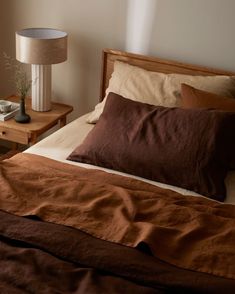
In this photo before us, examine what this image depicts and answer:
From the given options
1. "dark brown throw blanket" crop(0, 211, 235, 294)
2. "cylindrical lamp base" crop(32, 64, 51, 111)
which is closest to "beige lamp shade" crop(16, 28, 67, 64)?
"cylindrical lamp base" crop(32, 64, 51, 111)

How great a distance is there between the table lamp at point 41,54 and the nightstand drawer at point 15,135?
0.26 m

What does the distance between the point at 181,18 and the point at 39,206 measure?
1431 millimetres

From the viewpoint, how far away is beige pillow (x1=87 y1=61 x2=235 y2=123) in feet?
7.46

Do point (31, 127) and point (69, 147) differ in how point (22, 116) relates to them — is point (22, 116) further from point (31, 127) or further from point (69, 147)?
point (69, 147)

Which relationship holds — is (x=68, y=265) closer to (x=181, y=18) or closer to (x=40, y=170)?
(x=40, y=170)

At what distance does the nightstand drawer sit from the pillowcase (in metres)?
0.50

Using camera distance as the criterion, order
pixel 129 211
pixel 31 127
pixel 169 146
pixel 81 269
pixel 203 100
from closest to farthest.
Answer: pixel 81 269 < pixel 129 211 < pixel 169 146 < pixel 203 100 < pixel 31 127

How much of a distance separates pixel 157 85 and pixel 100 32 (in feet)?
1.92

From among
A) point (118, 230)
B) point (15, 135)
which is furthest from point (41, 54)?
point (118, 230)

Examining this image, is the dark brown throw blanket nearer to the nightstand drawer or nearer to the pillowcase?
the pillowcase

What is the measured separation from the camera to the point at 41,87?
2605 mm

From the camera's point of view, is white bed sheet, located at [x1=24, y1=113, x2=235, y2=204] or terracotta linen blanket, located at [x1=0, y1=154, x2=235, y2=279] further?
white bed sheet, located at [x1=24, y1=113, x2=235, y2=204]

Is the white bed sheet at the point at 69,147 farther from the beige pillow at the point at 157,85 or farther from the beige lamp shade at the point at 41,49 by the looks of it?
the beige lamp shade at the point at 41,49

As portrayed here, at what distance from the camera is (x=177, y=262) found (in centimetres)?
134
